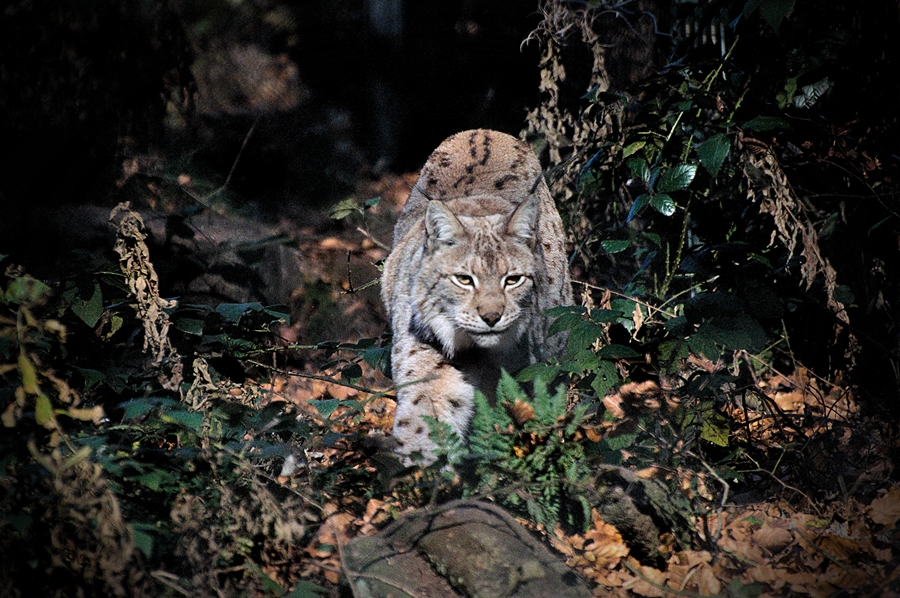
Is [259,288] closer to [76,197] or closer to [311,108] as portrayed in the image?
[76,197]

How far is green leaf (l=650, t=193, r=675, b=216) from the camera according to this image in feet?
12.6

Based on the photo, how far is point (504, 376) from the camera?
3172 mm

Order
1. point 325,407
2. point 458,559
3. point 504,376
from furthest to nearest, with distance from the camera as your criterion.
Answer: point 325,407 < point 504,376 < point 458,559

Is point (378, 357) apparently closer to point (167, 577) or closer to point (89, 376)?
point (89, 376)

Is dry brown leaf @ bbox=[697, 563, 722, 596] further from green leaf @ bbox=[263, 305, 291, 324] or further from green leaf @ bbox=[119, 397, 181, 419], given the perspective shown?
green leaf @ bbox=[263, 305, 291, 324]

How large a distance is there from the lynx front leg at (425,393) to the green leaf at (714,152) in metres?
1.73

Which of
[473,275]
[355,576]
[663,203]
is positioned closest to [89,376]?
[355,576]

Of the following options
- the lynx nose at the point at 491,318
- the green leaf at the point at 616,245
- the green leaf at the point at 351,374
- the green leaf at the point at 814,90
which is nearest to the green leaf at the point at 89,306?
the green leaf at the point at 351,374

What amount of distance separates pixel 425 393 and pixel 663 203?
5.49 ft

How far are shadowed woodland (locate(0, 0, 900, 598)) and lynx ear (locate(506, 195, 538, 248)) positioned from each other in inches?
19.3

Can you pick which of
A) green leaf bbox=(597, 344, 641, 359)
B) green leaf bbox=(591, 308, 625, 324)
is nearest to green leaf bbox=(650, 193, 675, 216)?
green leaf bbox=(591, 308, 625, 324)

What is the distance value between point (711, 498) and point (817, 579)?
2.07ft

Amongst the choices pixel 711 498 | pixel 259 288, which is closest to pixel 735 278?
pixel 711 498

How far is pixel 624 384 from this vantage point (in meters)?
3.69
